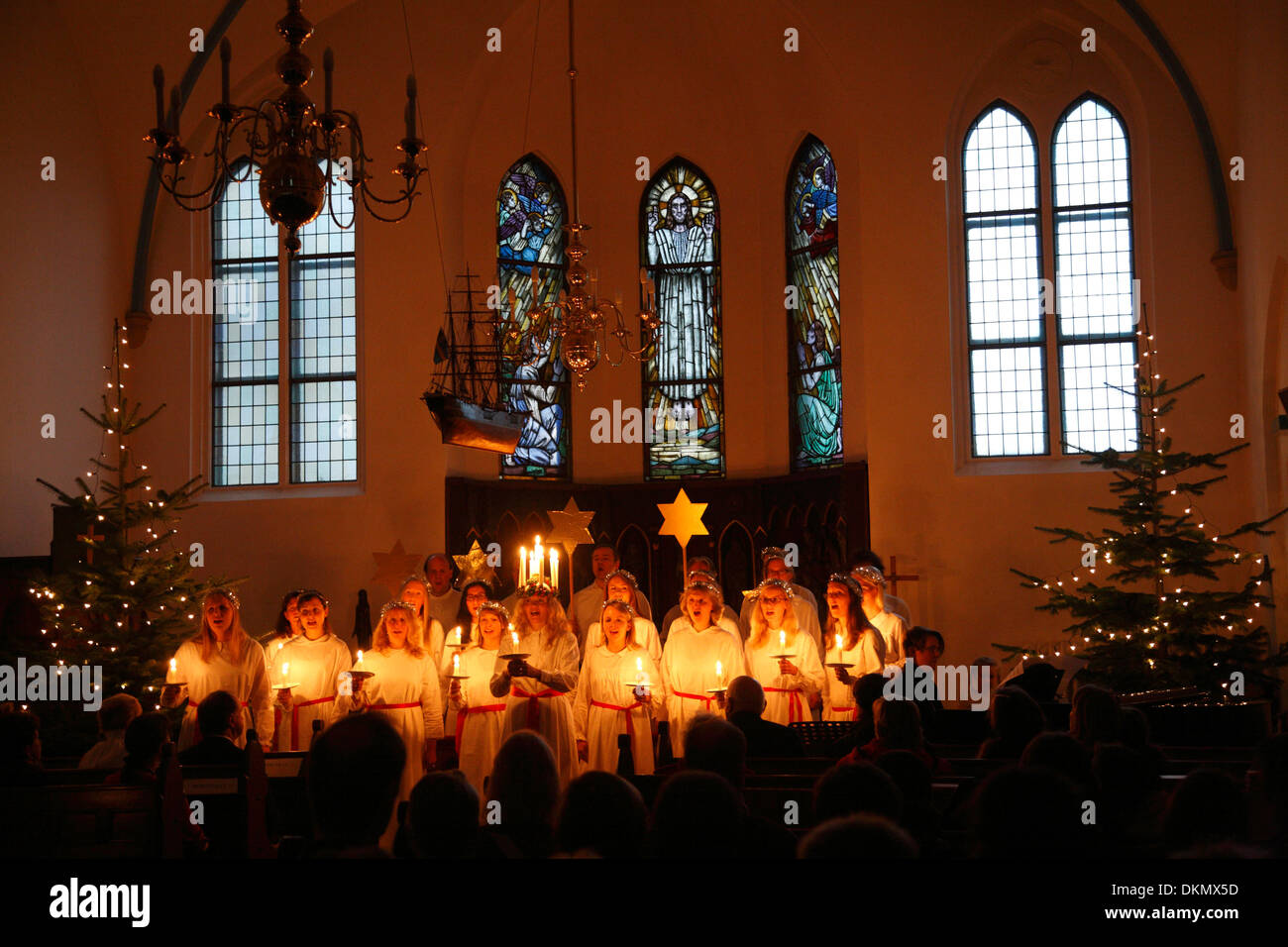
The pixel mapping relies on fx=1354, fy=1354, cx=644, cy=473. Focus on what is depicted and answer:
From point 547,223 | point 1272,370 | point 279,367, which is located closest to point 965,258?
point 1272,370

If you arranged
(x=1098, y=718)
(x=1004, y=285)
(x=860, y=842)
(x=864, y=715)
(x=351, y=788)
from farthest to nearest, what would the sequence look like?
(x=1004, y=285) → (x=864, y=715) → (x=1098, y=718) → (x=351, y=788) → (x=860, y=842)

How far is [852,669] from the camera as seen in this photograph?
905 centimetres

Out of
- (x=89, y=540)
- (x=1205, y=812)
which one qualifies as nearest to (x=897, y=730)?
(x=1205, y=812)

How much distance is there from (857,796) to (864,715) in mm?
2940

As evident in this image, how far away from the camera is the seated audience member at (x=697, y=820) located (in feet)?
10.2

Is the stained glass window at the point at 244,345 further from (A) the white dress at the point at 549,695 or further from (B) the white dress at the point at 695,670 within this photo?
(B) the white dress at the point at 695,670

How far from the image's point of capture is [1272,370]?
470 inches

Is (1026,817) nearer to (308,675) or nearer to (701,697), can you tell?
(701,697)

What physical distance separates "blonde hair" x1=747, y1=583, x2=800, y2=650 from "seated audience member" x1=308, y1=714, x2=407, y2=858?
6.15 meters

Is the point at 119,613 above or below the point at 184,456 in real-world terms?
below

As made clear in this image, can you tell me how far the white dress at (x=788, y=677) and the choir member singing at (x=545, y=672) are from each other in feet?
4.18

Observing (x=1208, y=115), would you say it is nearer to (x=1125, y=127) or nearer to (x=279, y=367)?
(x=1125, y=127)

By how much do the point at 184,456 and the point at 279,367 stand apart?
1363mm
